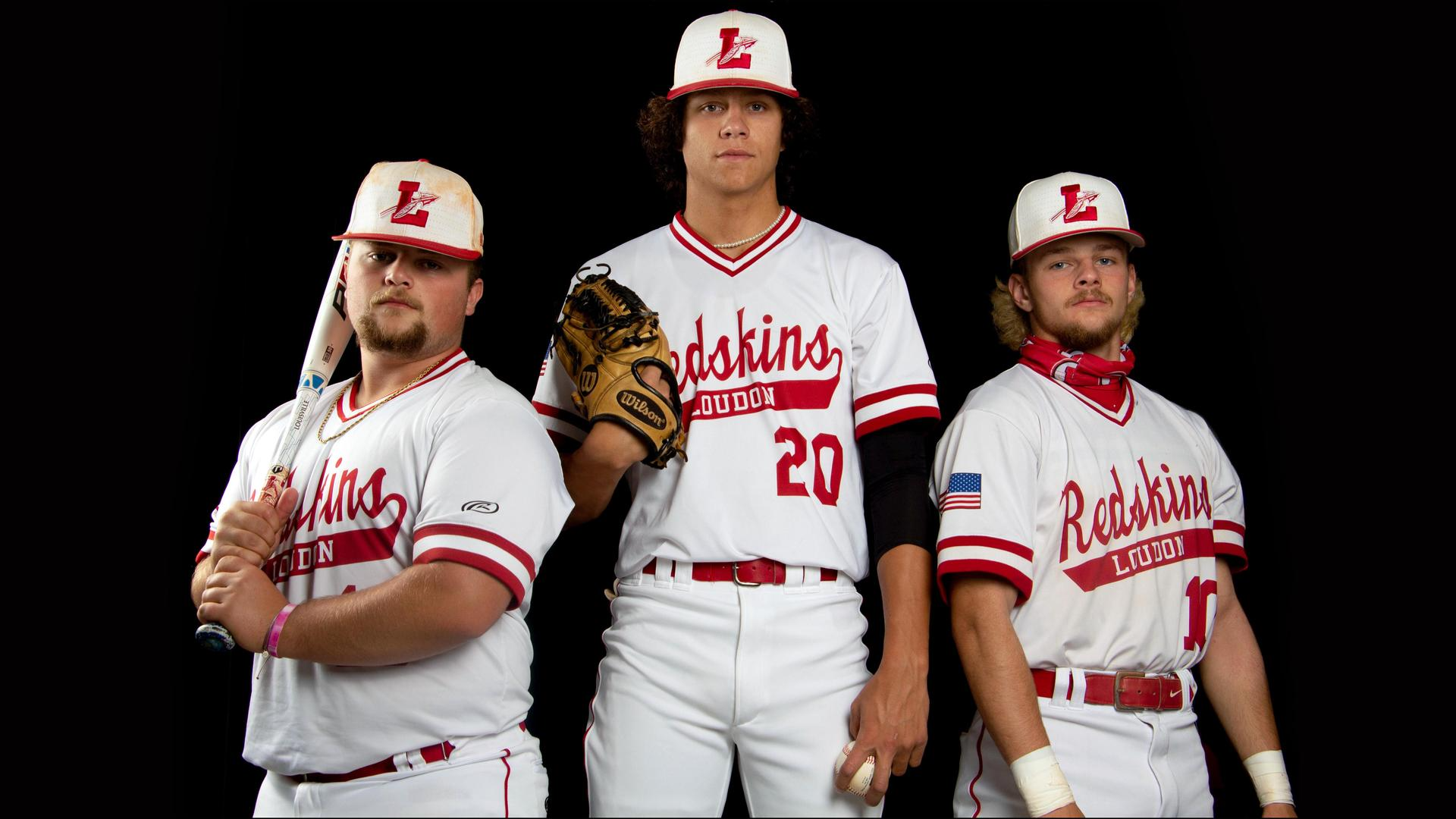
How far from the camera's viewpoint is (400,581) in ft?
6.95

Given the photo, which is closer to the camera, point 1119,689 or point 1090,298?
point 1119,689

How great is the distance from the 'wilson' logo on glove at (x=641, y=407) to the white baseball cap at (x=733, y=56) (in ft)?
2.34

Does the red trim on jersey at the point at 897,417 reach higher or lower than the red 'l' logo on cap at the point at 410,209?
lower

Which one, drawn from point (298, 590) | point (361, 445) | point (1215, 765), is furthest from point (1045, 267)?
point (298, 590)

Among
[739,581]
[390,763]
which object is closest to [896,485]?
[739,581]

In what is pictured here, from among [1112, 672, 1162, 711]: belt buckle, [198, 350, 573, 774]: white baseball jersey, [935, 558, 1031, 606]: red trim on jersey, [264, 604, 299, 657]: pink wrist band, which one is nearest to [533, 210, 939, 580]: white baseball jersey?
[935, 558, 1031, 606]: red trim on jersey

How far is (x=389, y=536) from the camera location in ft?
7.37

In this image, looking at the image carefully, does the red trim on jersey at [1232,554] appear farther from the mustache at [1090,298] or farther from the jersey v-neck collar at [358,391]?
the jersey v-neck collar at [358,391]

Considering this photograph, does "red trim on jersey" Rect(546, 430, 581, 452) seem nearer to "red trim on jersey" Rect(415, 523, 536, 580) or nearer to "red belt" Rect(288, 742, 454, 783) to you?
"red trim on jersey" Rect(415, 523, 536, 580)

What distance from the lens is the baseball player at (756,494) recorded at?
2.38 meters

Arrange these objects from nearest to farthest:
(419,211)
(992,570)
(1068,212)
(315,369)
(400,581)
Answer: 1. (400,581)
2. (992,570)
3. (419,211)
4. (315,369)
5. (1068,212)

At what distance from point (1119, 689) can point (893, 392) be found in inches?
28.4

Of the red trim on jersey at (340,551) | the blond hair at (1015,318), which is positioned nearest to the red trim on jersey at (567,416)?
the red trim on jersey at (340,551)

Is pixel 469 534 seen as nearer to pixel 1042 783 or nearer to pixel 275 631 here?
pixel 275 631
